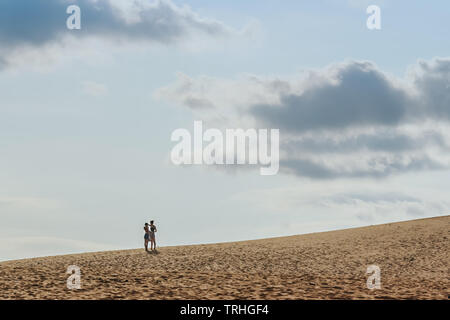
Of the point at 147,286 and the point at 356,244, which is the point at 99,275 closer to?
the point at 147,286

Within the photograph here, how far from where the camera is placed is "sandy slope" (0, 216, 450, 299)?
1988 centimetres

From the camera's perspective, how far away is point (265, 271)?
2573 centimetres

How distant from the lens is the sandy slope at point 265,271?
65.2 ft

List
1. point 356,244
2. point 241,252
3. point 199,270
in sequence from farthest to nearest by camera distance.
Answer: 1. point 356,244
2. point 241,252
3. point 199,270

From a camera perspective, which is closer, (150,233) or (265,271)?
(265,271)

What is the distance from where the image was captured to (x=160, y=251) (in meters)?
34.8

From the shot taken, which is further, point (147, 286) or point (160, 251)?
point (160, 251)

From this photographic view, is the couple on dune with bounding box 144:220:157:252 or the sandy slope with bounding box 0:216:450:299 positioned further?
the couple on dune with bounding box 144:220:157:252

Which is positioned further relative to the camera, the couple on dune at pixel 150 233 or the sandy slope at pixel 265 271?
the couple on dune at pixel 150 233
